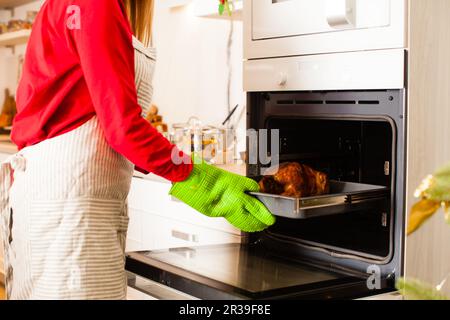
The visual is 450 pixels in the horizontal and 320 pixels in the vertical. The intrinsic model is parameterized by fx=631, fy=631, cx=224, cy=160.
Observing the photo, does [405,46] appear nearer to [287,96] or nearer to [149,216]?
[287,96]

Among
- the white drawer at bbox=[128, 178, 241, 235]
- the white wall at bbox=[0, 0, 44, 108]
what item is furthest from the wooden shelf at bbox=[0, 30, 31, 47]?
the white drawer at bbox=[128, 178, 241, 235]

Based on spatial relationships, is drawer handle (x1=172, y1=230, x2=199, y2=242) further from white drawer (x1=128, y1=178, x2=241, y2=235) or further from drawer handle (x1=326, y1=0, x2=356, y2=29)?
drawer handle (x1=326, y1=0, x2=356, y2=29)

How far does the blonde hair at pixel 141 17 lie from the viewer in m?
1.43

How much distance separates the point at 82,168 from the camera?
131 centimetres

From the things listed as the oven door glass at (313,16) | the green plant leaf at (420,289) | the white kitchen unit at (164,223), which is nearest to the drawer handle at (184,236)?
the white kitchen unit at (164,223)

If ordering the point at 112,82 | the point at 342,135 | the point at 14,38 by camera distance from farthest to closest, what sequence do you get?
the point at 14,38 → the point at 342,135 → the point at 112,82

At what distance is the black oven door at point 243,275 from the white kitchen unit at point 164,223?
0.43 metres

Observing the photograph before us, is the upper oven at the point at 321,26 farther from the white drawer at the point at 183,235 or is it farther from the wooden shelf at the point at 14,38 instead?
the wooden shelf at the point at 14,38

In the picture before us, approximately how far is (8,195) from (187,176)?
423 millimetres

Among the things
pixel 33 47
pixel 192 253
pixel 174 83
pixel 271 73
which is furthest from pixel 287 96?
pixel 174 83

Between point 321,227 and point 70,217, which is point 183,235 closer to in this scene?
point 321,227

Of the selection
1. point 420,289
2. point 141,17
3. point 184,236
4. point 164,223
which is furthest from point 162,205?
point 420,289

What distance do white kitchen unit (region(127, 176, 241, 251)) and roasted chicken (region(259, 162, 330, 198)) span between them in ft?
1.48

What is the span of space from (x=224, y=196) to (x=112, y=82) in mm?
348
